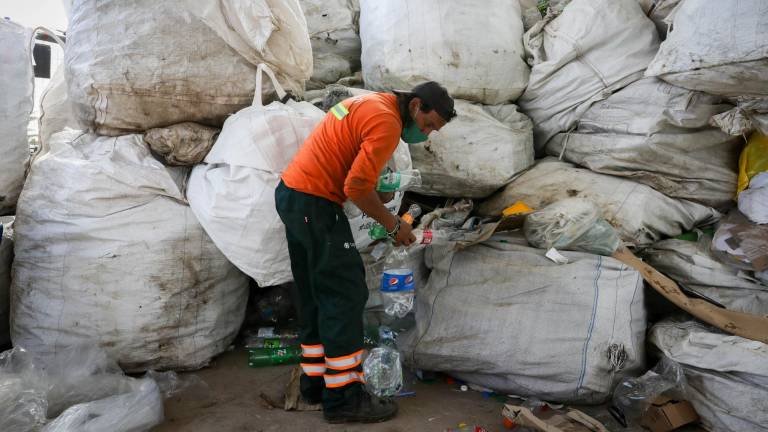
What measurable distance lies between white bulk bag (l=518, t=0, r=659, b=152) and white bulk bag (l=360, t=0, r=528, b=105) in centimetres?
17

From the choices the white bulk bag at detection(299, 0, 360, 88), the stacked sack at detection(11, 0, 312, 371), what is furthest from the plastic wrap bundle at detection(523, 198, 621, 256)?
the white bulk bag at detection(299, 0, 360, 88)

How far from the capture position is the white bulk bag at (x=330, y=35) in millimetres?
3072

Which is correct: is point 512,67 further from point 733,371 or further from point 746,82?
point 733,371

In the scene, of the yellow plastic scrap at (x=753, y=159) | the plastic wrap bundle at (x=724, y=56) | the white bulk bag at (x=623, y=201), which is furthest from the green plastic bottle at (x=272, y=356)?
the yellow plastic scrap at (x=753, y=159)

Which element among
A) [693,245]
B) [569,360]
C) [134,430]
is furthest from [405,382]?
[693,245]

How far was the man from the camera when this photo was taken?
190 centimetres

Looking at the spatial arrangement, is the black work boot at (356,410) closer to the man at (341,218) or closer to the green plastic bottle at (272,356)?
the man at (341,218)

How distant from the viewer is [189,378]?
2.23m

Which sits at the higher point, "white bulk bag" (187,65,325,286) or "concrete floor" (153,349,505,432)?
"white bulk bag" (187,65,325,286)

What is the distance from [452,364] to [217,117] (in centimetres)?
140

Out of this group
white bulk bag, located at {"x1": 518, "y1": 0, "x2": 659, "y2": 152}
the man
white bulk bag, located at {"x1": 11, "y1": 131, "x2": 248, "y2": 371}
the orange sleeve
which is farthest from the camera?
white bulk bag, located at {"x1": 518, "y1": 0, "x2": 659, "y2": 152}

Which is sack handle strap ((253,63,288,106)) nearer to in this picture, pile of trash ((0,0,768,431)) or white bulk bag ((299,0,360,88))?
pile of trash ((0,0,768,431))

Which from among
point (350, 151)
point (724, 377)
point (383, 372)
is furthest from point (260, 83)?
point (724, 377)

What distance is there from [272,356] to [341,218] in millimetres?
800
